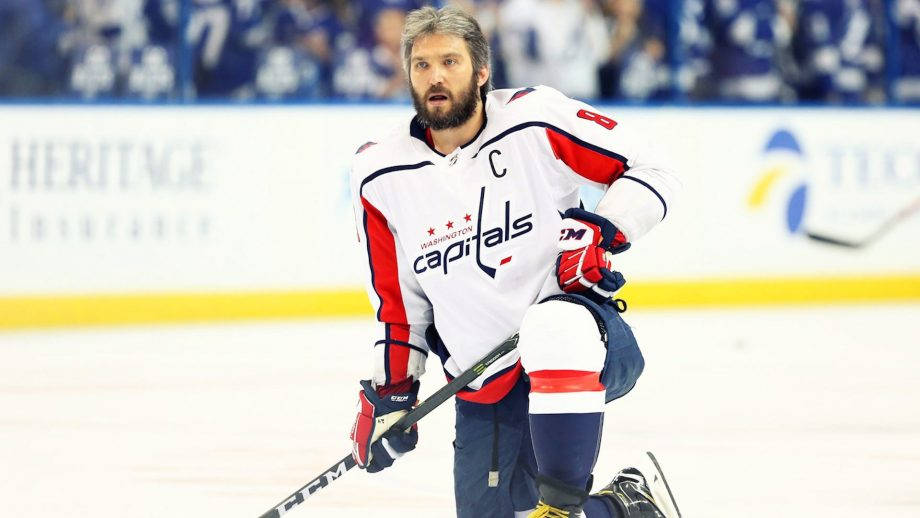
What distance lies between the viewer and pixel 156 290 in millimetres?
6148

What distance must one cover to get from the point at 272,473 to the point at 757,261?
403 cm

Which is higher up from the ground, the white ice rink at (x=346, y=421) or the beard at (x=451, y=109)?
the beard at (x=451, y=109)

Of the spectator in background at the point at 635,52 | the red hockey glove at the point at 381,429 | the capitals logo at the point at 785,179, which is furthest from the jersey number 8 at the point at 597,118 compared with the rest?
the capitals logo at the point at 785,179

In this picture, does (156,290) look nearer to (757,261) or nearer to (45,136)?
(45,136)

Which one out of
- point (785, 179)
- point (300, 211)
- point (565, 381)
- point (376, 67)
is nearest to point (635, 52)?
point (785, 179)

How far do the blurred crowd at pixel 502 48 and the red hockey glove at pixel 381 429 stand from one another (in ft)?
13.2

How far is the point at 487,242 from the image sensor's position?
237 centimetres

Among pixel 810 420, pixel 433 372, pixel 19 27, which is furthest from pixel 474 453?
pixel 19 27

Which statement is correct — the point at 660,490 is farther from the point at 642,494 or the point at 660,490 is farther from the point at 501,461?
the point at 501,461

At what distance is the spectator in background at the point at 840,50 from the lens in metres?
6.96

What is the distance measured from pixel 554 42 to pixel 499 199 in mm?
4279

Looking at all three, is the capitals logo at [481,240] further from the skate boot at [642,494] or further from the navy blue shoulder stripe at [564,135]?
the skate boot at [642,494]

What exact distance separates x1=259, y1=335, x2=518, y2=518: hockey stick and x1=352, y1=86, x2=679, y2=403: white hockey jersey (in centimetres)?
8

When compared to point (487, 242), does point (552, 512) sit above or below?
below
